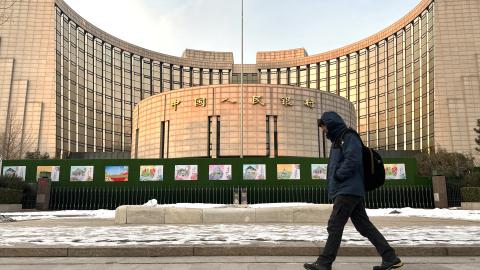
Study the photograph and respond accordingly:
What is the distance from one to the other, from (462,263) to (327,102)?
5310cm

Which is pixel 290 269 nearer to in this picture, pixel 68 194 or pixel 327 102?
pixel 68 194

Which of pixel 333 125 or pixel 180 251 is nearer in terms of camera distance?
pixel 333 125

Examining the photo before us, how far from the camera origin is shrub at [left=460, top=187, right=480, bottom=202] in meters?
28.5

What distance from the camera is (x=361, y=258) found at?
24.3 feet

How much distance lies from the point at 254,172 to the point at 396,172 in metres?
9.12

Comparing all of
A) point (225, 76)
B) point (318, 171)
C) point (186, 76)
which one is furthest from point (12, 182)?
point (225, 76)

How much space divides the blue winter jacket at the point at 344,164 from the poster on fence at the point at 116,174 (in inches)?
968

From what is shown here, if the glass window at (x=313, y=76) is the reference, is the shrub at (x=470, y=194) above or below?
below

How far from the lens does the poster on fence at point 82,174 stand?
1148 inches

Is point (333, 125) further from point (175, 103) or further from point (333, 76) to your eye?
point (333, 76)

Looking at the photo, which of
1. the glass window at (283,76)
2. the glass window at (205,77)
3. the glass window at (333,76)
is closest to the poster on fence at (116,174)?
the glass window at (333,76)

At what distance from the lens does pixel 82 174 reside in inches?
1149

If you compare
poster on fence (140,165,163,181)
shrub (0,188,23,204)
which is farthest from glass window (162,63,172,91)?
shrub (0,188,23,204)

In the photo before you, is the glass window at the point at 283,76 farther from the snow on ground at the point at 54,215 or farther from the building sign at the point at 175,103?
the snow on ground at the point at 54,215
